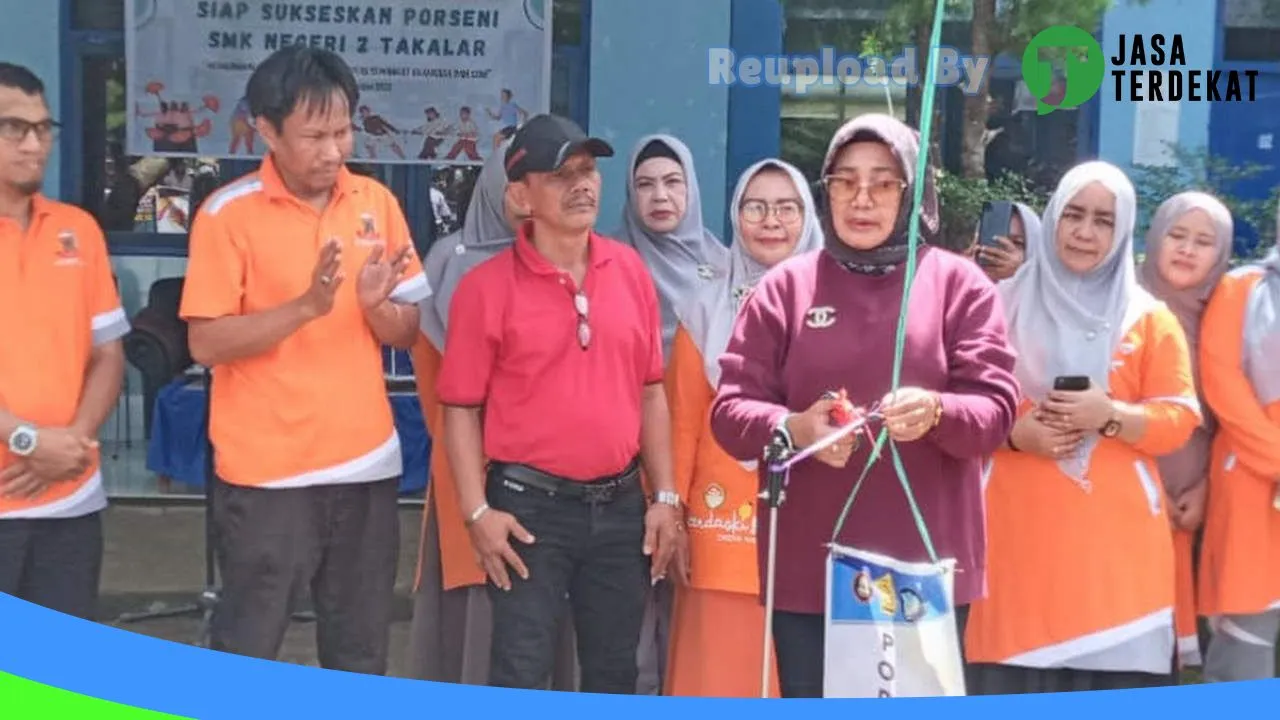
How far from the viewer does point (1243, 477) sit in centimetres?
324

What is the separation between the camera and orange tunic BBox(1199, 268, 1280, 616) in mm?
3164

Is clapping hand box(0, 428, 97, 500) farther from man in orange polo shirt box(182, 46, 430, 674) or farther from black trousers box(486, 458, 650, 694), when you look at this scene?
black trousers box(486, 458, 650, 694)

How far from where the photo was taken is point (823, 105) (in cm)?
321

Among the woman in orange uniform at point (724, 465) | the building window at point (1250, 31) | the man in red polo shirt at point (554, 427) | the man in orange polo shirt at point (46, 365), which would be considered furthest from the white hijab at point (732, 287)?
the man in orange polo shirt at point (46, 365)

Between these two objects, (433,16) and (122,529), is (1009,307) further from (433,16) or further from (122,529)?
(122,529)

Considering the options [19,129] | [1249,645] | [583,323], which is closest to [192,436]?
[19,129]

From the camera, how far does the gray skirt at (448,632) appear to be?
338cm

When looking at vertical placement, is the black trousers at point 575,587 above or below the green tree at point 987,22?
below

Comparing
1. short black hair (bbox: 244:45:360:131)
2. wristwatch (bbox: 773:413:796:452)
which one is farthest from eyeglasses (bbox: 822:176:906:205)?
short black hair (bbox: 244:45:360:131)

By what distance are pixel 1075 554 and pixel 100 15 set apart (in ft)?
7.90

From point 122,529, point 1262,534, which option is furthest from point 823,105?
point 122,529

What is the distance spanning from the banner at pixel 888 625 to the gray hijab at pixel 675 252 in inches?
32.3

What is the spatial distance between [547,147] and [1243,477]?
1.54 m

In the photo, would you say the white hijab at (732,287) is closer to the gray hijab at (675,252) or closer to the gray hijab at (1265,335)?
the gray hijab at (675,252)
